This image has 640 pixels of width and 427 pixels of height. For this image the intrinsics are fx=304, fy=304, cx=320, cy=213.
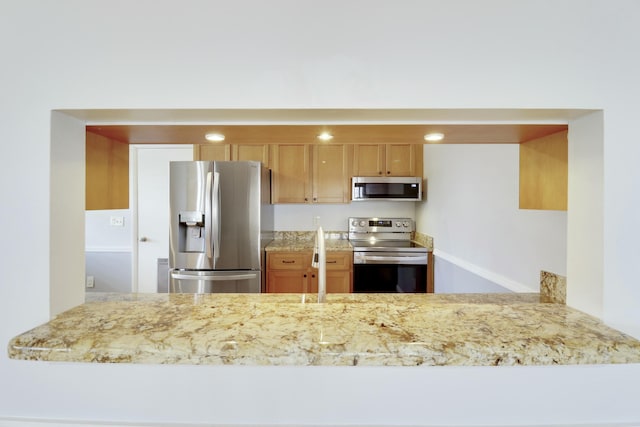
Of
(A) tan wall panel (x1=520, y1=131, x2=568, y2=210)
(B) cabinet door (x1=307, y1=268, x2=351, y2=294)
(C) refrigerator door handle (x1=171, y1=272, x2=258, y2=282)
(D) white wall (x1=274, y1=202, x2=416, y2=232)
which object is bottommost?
(B) cabinet door (x1=307, y1=268, x2=351, y2=294)

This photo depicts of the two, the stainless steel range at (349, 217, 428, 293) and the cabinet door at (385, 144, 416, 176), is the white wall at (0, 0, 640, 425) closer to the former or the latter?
the stainless steel range at (349, 217, 428, 293)

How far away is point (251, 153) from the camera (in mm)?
3477

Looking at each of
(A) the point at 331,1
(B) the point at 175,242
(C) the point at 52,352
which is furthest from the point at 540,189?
(B) the point at 175,242

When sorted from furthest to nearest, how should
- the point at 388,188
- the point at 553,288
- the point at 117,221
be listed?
the point at 117,221, the point at 388,188, the point at 553,288

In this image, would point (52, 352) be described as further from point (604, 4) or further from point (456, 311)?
point (604, 4)

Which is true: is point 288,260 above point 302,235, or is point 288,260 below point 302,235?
below

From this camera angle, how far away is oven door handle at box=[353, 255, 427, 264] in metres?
3.10

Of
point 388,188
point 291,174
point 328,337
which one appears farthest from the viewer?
point 291,174

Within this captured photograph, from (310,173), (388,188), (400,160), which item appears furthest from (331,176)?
(400,160)

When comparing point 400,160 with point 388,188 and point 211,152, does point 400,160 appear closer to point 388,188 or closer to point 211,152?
point 388,188

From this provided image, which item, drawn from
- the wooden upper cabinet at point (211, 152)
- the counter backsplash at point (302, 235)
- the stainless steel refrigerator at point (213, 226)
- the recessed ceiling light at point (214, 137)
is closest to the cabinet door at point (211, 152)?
the wooden upper cabinet at point (211, 152)

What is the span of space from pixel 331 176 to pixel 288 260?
1105mm

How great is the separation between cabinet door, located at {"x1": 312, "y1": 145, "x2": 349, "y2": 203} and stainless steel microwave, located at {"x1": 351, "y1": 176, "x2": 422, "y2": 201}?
6.8 inches

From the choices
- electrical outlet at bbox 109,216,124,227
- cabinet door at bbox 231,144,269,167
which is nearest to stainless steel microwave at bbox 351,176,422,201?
cabinet door at bbox 231,144,269,167
